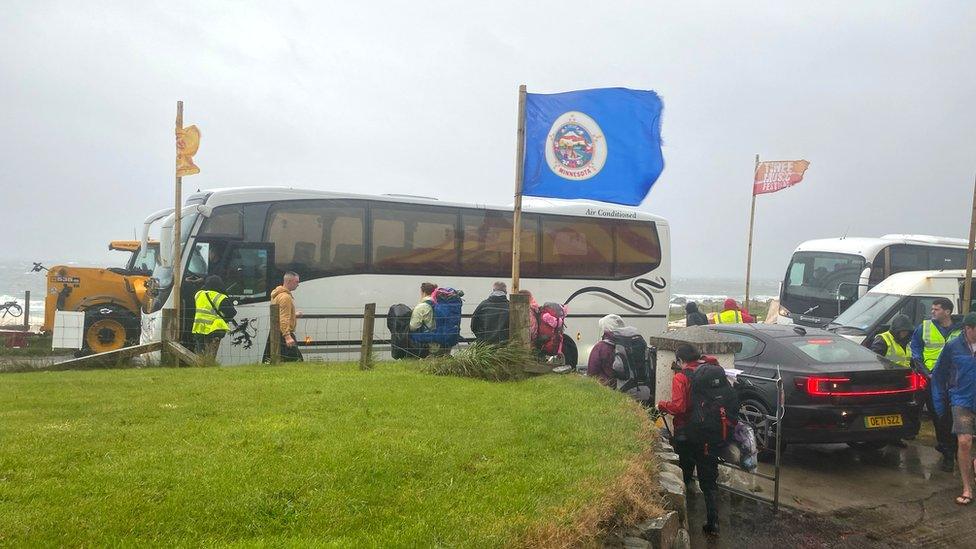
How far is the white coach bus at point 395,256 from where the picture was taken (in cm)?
1184

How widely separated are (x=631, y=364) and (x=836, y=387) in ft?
8.01

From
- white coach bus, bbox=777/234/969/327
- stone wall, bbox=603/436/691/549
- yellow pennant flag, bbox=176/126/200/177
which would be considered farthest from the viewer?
white coach bus, bbox=777/234/969/327

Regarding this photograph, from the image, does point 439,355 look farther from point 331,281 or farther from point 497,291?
point 331,281

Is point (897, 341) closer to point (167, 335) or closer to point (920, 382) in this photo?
point (920, 382)

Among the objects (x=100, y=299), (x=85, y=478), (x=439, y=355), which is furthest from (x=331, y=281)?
(x=85, y=478)

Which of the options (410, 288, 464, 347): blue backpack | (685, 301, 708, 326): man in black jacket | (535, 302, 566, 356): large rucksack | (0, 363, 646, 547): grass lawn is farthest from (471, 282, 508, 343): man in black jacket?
(685, 301, 708, 326): man in black jacket

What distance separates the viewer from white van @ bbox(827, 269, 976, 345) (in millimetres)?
12375

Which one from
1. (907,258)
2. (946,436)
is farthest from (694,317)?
(907,258)

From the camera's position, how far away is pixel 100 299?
15820 mm

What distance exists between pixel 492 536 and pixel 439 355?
6462 mm

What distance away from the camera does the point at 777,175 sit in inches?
791

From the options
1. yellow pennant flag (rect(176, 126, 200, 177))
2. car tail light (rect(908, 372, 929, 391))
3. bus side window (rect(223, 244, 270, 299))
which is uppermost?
yellow pennant flag (rect(176, 126, 200, 177))

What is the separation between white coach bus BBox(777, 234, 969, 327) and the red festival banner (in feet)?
8.14

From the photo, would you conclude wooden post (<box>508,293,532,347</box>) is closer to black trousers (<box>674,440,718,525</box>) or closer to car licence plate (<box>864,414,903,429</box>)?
black trousers (<box>674,440,718,525</box>)
